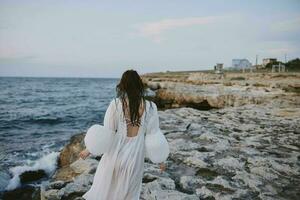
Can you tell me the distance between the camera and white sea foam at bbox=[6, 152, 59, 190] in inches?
313

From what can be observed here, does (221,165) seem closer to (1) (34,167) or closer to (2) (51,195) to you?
(2) (51,195)

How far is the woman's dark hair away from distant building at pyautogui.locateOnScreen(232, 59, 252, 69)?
178 feet

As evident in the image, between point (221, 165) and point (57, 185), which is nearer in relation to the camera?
point (57, 185)

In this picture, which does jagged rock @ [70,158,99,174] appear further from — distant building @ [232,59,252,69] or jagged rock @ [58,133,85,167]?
distant building @ [232,59,252,69]

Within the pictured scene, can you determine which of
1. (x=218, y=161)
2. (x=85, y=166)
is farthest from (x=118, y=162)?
(x=218, y=161)

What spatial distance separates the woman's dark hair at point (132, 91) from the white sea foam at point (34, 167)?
5.72 meters

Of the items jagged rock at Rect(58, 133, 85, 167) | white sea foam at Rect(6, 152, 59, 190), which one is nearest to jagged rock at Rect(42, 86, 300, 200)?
jagged rock at Rect(58, 133, 85, 167)

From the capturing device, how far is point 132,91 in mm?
3211

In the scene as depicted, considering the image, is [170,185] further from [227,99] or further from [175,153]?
[227,99]

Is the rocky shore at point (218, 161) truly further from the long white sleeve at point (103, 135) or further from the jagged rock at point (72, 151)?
the long white sleeve at point (103, 135)

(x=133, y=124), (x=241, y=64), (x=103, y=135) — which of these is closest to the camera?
(x=103, y=135)

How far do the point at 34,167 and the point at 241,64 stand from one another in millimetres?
53970

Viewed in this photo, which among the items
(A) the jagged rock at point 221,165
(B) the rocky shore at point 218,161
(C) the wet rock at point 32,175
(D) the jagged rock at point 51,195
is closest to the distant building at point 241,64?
(B) the rocky shore at point 218,161

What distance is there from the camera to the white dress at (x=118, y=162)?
10.6 ft
